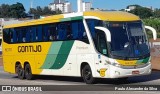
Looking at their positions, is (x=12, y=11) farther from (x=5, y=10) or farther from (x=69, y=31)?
(x=69, y=31)

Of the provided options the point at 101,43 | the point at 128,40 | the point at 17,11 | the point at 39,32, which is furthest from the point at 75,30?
the point at 17,11

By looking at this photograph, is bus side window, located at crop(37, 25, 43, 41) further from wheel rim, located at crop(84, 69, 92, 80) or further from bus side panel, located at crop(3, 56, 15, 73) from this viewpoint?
wheel rim, located at crop(84, 69, 92, 80)

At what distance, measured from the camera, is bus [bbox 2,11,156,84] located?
17.8m

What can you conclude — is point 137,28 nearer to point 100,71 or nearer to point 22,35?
point 100,71

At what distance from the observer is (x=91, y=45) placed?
18500 mm

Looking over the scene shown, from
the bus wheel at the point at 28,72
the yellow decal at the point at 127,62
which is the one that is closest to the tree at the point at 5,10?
the bus wheel at the point at 28,72

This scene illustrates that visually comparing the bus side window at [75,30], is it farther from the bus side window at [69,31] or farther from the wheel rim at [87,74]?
the wheel rim at [87,74]

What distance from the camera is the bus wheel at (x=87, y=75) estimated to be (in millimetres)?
18581

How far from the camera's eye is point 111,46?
58.1ft

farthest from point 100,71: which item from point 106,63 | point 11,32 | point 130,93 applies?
point 11,32

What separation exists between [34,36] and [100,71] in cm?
623

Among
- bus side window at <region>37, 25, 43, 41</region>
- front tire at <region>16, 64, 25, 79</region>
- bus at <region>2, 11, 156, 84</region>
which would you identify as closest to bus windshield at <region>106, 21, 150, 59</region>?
bus at <region>2, 11, 156, 84</region>

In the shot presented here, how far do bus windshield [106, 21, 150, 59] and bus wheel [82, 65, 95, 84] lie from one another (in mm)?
1557

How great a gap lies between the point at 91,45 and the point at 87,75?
Answer: 132 centimetres
